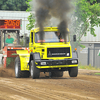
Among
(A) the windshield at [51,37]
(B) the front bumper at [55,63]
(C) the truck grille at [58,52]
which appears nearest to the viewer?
(B) the front bumper at [55,63]

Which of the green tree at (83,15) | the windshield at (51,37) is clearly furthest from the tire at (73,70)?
the green tree at (83,15)

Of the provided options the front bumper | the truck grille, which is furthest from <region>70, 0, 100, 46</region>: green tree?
the front bumper

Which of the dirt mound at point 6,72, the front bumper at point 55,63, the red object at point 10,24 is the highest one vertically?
the red object at point 10,24

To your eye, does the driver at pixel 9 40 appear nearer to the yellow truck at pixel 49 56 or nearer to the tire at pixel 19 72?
the tire at pixel 19 72

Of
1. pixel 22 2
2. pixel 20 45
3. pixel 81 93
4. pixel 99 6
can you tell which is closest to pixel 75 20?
pixel 99 6

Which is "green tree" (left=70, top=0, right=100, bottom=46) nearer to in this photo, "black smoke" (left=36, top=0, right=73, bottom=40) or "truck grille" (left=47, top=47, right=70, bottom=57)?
"black smoke" (left=36, top=0, right=73, bottom=40)

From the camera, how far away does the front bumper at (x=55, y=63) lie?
12961mm

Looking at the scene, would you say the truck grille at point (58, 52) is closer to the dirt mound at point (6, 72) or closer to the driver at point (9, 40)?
the dirt mound at point (6, 72)

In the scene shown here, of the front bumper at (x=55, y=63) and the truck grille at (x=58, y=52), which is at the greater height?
the truck grille at (x=58, y=52)

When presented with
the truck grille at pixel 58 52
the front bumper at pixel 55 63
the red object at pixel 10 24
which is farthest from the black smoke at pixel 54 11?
the red object at pixel 10 24

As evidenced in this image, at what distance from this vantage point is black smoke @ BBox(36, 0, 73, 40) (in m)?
13.9

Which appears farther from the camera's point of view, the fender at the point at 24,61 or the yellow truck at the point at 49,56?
the fender at the point at 24,61

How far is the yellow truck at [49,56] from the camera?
1306 cm

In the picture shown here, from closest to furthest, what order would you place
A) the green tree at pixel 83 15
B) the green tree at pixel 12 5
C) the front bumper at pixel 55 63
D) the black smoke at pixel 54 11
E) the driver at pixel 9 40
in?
the front bumper at pixel 55 63 < the black smoke at pixel 54 11 < the driver at pixel 9 40 < the green tree at pixel 83 15 < the green tree at pixel 12 5
